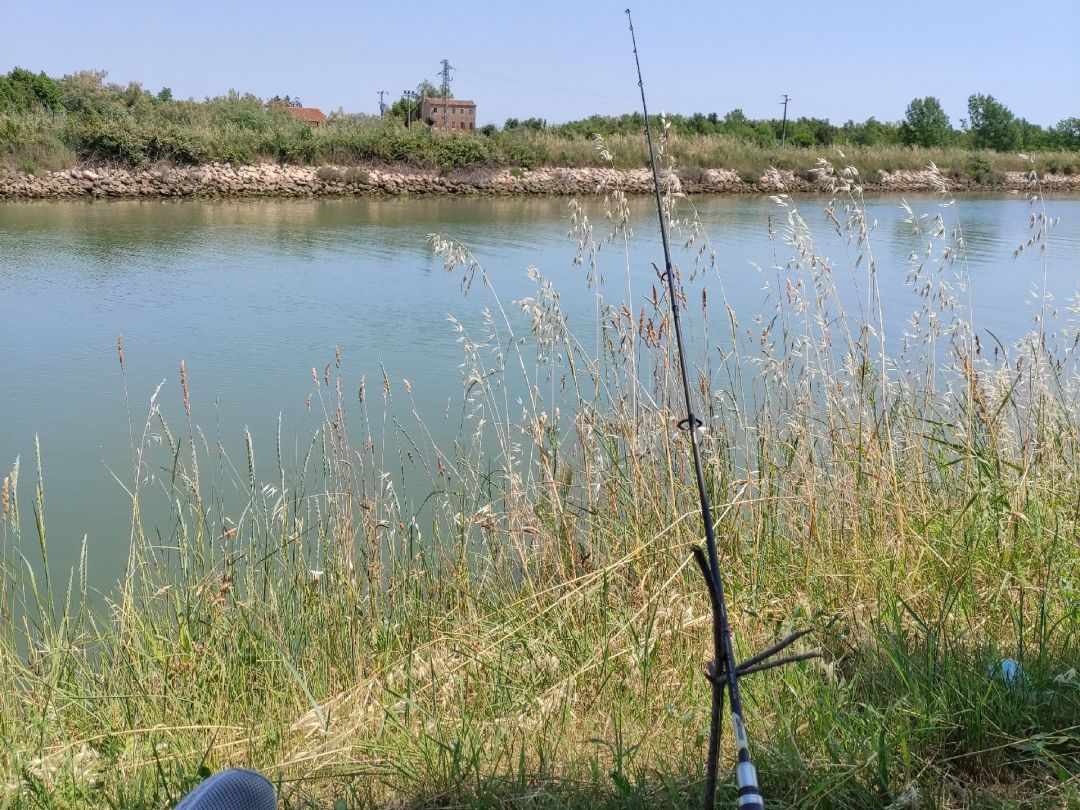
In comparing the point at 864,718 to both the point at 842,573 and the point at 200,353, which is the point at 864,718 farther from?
the point at 200,353

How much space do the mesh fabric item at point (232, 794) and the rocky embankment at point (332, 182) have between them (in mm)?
18550

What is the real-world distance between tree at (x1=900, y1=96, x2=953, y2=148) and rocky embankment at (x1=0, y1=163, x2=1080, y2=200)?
2221cm

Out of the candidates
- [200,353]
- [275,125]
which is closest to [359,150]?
[275,125]

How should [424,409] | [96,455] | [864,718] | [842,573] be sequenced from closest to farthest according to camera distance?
[864,718] → [842,573] → [96,455] → [424,409]

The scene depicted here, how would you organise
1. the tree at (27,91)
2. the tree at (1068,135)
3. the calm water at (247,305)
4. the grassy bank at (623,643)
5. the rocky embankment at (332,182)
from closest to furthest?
1. the grassy bank at (623,643)
2. the calm water at (247,305)
3. the rocky embankment at (332,182)
4. the tree at (27,91)
5. the tree at (1068,135)

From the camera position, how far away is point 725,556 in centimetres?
270

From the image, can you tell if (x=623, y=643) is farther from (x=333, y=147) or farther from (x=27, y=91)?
(x=27, y=91)

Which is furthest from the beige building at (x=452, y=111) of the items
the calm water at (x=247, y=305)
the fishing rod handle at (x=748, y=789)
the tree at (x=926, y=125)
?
the fishing rod handle at (x=748, y=789)

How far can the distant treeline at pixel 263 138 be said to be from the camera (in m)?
24.3

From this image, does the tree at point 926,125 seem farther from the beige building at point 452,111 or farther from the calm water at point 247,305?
the calm water at point 247,305

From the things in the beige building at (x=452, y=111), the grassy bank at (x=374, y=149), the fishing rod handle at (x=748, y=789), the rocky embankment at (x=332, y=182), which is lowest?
the fishing rod handle at (x=748, y=789)

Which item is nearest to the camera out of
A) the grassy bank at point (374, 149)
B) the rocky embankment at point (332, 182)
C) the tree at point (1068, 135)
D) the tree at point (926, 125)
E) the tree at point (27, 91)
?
the rocky embankment at point (332, 182)

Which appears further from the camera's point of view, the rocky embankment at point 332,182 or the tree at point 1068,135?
the tree at point 1068,135

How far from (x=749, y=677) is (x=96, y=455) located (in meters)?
4.63
